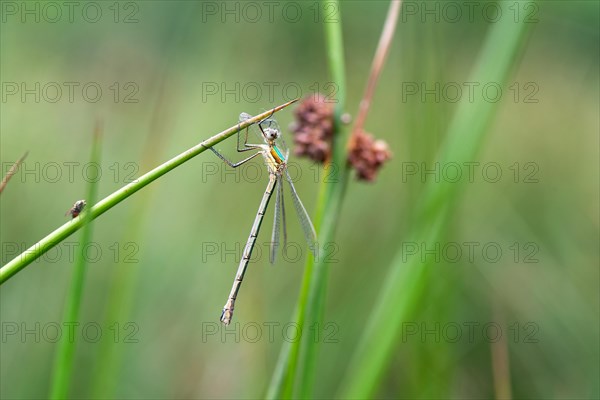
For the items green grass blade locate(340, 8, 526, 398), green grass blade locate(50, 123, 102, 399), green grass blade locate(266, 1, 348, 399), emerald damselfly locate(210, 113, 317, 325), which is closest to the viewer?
green grass blade locate(50, 123, 102, 399)

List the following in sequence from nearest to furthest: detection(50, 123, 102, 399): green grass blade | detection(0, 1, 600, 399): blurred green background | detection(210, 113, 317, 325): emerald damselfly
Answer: detection(50, 123, 102, 399): green grass blade
detection(210, 113, 317, 325): emerald damselfly
detection(0, 1, 600, 399): blurred green background

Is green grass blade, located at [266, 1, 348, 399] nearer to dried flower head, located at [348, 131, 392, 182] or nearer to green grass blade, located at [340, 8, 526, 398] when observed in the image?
dried flower head, located at [348, 131, 392, 182]

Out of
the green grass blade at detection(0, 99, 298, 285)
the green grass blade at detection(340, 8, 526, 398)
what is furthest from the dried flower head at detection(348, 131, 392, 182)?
the green grass blade at detection(0, 99, 298, 285)

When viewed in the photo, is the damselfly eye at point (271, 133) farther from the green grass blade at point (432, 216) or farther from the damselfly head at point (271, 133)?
the green grass blade at point (432, 216)

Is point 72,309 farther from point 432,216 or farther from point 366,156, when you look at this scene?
point 432,216

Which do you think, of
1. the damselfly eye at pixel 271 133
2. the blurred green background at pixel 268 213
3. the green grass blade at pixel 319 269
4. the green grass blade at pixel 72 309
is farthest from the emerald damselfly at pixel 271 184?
the green grass blade at pixel 72 309
